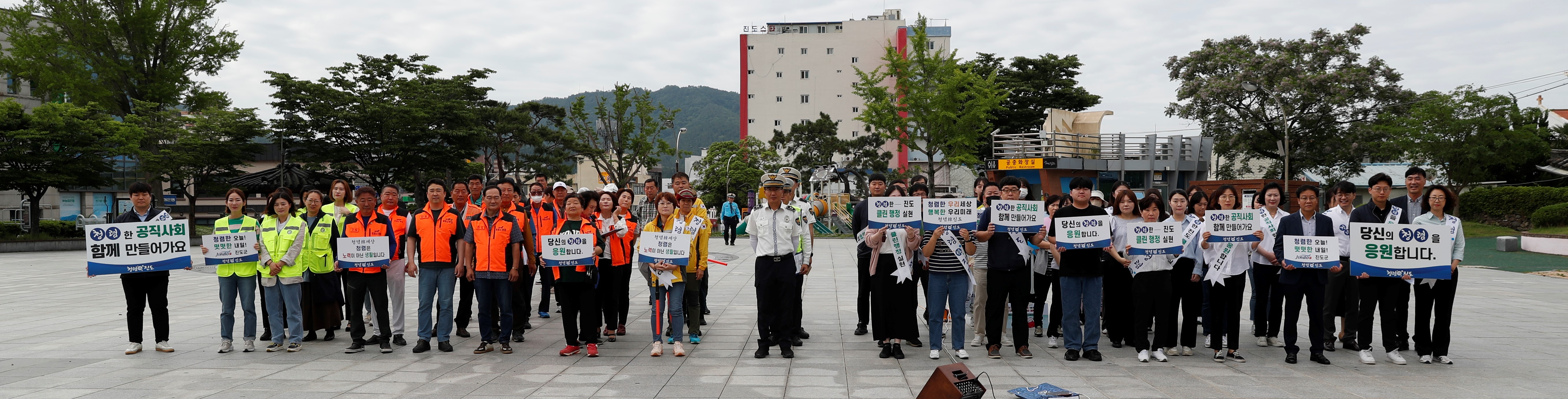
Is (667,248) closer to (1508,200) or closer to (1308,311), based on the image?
(1308,311)

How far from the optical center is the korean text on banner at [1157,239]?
20.5 feet

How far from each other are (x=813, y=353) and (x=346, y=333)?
179 inches

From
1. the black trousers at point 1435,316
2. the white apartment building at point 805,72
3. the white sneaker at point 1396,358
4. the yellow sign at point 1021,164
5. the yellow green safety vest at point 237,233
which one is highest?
the white apartment building at point 805,72

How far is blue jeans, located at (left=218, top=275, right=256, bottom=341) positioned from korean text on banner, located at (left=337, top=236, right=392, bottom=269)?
857mm

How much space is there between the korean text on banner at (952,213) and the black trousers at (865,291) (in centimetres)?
78

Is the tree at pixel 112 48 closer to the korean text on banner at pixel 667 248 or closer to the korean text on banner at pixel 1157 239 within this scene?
the korean text on banner at pixel 667 248

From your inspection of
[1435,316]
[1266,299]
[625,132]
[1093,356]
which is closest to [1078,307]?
[1093,356]

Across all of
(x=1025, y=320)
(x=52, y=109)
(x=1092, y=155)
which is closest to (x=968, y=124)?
(x=1092, y=155)

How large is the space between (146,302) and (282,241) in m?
1.23

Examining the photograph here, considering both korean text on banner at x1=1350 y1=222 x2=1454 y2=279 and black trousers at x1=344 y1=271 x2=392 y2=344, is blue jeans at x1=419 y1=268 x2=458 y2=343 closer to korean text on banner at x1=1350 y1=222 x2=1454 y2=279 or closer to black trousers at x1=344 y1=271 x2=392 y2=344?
black trousers at x1=344 y1=271 x2=392 y2=344

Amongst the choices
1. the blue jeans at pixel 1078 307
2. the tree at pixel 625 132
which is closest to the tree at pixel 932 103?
the tree at pixel 625 132

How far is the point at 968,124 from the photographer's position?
28.9m

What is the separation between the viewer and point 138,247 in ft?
21.8

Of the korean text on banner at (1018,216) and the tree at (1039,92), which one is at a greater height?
the tree at (1039,92)
